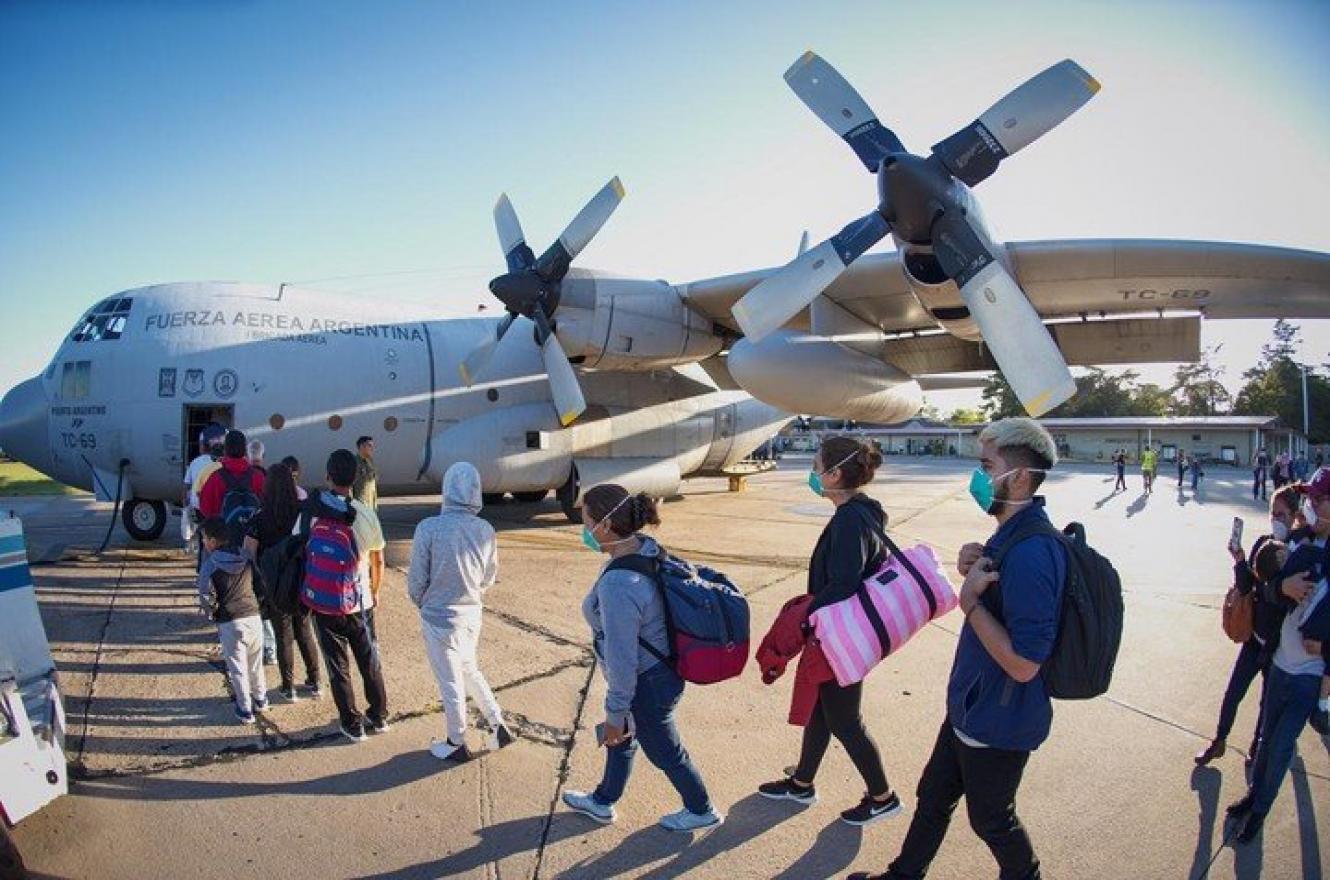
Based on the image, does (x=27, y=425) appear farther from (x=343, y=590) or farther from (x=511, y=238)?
(x=343, y=590)

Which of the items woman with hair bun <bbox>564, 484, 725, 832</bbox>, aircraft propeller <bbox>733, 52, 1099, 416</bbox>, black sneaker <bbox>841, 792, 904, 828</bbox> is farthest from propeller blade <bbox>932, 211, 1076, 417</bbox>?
woman with hair bun <bbox>564, 484, 725, 832</bbox>

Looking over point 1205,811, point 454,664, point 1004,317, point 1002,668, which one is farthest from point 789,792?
point 1004,317

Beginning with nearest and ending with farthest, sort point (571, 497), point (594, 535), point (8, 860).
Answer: point (8, 860), point (594, 535), point (571, 497)

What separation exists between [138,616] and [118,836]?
4.48 metres

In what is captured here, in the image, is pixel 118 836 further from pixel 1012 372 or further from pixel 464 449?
pixel 464 449

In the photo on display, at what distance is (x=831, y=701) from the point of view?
3.42m

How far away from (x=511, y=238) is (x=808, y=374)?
571 cm

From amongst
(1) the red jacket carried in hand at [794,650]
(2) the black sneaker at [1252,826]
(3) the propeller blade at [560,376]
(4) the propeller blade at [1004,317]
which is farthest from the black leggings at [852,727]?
(3) the propeller blade at [560,376]

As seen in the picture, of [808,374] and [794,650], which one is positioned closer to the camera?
[794,650]

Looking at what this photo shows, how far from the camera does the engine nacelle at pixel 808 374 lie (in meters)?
10.6

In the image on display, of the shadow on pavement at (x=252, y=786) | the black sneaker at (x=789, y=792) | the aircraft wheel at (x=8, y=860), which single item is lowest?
the black sneaker at (x=789, y=792)

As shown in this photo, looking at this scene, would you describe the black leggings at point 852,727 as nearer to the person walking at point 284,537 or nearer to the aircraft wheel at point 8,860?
the aircraft wheel at point 8,860

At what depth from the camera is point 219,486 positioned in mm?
5789

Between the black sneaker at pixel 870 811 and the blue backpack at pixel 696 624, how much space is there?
1088 mm
